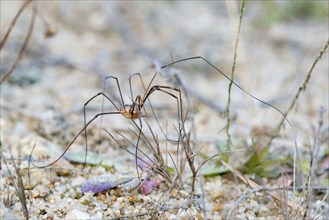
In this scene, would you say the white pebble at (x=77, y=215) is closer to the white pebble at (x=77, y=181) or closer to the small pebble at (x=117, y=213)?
the small pebble at (x=117, y=213)

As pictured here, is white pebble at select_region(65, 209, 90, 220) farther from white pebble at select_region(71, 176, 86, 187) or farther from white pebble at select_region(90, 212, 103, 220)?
white pebble at select_region(71, 176, 86, 187)

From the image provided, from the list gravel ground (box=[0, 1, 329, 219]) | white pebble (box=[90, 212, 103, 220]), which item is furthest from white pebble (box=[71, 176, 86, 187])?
white pebble (box=[90, 212, 103, 220])

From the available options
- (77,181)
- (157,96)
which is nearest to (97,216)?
(77,181)

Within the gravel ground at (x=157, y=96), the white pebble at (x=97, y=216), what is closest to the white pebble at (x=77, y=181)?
the gravel ground at (x=157, y=96)

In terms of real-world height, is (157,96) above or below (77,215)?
above

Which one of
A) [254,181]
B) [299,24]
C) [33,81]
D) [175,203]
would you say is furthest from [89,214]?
[299,24]

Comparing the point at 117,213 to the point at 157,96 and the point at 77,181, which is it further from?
the point at 157,96

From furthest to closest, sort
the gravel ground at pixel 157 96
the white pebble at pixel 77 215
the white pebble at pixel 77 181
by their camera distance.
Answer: the white pebble at pixel 77 181 < the gravel ground at pixel 157 96 < the white pebble at pixel 77 215

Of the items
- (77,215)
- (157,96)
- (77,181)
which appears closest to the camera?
(77,215)

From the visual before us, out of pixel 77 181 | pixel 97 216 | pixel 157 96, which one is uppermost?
pixel 157 96
